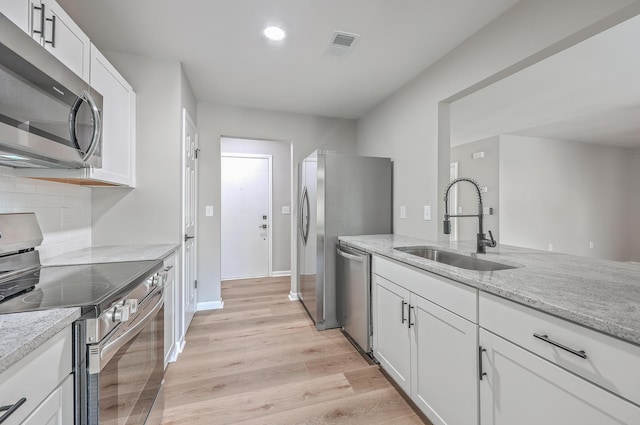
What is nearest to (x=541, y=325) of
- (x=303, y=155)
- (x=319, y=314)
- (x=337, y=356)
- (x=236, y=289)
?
(x=337, y=356)

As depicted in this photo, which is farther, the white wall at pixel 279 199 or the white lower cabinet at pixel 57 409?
the white wall at pixel 279 199

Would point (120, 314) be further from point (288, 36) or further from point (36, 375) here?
point (288, 36)

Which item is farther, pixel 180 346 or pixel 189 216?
pixel 189 216

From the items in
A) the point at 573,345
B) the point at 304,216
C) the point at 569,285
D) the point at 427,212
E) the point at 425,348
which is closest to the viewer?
the point at 573,345

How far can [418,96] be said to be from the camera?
8.45ft

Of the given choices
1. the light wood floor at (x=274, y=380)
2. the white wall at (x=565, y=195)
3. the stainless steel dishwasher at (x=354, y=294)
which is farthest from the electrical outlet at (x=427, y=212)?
Result: the white wall at (x=565, y=195)

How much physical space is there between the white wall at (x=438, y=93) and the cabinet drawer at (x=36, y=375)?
237cm

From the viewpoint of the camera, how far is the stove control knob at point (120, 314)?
0.96m

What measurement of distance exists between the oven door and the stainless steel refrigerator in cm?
150

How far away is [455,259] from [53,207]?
2.70 meters

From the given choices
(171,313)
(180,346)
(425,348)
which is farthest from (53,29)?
(425,348)

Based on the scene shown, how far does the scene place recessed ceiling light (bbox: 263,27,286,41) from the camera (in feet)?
6.23

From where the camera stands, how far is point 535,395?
919 millimetres

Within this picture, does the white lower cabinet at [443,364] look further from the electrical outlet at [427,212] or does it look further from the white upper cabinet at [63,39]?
the white upper cabinet at [63,39]
